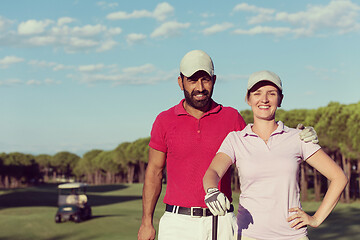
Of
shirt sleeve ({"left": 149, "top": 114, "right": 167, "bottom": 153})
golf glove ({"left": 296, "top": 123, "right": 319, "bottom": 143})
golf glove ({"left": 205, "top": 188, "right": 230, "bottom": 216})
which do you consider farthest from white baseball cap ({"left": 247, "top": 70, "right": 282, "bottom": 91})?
shirt sleeve ({"left": 149, "top": 114, "right": 167, "bottom": 153})

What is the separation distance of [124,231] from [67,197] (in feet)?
15.9

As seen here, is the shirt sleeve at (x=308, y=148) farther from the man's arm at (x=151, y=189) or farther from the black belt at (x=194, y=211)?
the man's arm at (x=151, y=189)

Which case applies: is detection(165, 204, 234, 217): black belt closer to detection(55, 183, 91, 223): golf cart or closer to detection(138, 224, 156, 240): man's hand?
detection(138, 224, 156, 240): man's hand

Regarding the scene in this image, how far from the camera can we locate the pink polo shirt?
18.5 ft

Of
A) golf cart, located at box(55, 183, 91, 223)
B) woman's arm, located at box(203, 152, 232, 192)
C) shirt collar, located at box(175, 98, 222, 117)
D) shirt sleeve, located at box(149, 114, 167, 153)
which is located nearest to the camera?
woman's arm, located at box(203, 152, 232, 192)

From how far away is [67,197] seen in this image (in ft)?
100

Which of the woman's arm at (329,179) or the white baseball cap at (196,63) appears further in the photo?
the white baseball cap at (196,63)

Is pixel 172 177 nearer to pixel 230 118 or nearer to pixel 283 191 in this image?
pixel 230 118

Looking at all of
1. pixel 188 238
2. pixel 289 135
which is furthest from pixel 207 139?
pixel 289 135

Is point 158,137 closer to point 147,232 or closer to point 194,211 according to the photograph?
point 194,211

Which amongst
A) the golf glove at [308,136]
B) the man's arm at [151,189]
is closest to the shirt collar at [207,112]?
the man's arm at [151,189]

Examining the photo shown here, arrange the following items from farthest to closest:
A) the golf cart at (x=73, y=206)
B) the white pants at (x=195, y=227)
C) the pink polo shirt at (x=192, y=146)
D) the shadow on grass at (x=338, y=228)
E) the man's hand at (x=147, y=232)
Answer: the golf cart at (x=73, y=206) < the shadow on grass at (x=338, y=228) < the man's hand at (x=147, y=232) < the pink polo shirt at (x=192, y=146) < the white pants at (x=195, y=227)

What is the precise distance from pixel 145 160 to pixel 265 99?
82068 mm

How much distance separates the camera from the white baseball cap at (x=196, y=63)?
561 centimetres
